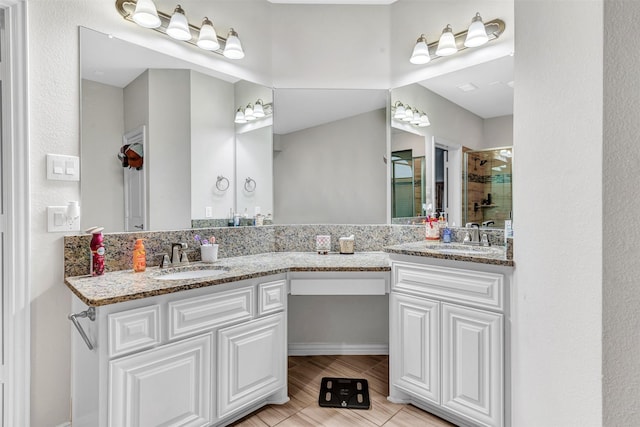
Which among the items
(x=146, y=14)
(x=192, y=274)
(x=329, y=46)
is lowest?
(x=192, y=274)

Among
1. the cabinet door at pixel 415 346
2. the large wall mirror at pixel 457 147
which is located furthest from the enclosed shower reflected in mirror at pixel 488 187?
the cabinet door at pixel 415 346

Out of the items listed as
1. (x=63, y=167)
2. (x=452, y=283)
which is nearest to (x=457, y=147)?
(x=452, y=283)

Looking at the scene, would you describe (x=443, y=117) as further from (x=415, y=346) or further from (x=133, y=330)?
(x=133, y=330)

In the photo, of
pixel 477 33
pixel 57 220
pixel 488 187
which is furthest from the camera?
pixel 488 187

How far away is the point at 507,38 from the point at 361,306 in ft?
6.72

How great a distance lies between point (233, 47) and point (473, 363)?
2.34 metres

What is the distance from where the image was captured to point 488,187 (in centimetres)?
217

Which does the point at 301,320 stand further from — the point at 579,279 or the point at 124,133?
the point at 579,279

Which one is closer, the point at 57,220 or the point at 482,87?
the point at 57,220

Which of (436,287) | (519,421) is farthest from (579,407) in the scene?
(436,287)

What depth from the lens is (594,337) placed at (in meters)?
0.75

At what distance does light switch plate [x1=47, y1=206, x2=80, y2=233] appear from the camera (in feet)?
5.16

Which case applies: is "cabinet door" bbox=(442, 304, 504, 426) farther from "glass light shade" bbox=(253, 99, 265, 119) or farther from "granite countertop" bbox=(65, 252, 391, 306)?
"glass light shade" bbox=(253, 99, 265, 119)

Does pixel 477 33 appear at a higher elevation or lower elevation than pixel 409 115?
higher
